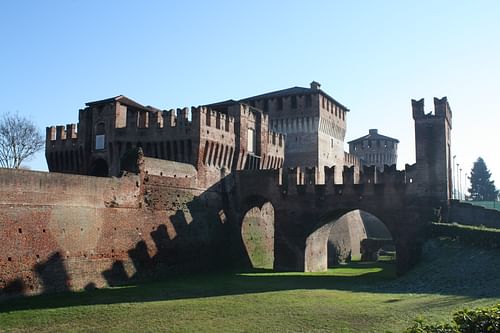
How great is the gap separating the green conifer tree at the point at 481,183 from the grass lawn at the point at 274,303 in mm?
51354

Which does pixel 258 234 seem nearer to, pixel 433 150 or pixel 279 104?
pixel 433 150

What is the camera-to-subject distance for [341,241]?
3703cm

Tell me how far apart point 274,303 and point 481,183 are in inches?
2426

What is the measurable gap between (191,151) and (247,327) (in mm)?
15190

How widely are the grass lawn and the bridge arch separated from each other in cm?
800

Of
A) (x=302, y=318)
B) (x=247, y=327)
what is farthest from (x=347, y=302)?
(x=247, y=327)

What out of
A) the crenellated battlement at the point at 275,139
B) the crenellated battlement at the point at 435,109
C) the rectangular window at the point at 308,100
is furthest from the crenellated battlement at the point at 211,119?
the rectangular window at the point at 308,100

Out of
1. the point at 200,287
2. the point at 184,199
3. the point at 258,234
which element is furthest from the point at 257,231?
the point at 200,287

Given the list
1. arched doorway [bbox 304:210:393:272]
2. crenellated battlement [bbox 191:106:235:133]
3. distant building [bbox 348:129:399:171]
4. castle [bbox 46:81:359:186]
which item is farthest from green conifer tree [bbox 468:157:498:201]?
crenellated battlement [bbox 191:106:235:133]

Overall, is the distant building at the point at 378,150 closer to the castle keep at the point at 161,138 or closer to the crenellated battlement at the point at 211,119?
the castle keep at the point at 161,138

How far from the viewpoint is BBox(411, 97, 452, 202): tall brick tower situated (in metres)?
25.2

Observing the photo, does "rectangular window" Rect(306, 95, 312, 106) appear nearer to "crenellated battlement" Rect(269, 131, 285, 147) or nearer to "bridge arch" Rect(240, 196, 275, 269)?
"crenellated battlement" Rect(269, 131, 285, 147)

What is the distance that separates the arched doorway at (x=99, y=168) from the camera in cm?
3091

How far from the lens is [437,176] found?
25.4 metres
